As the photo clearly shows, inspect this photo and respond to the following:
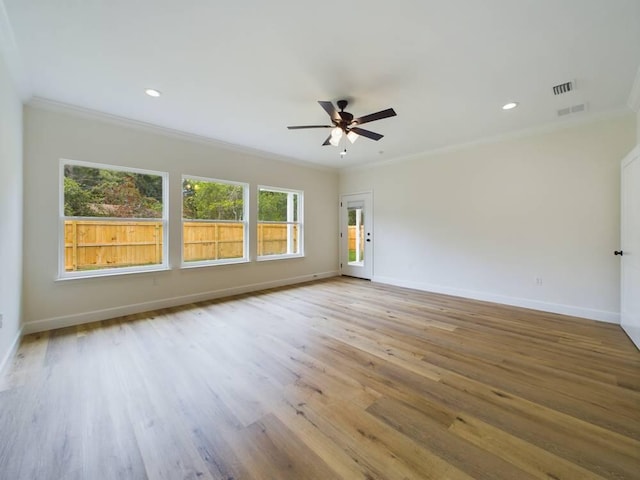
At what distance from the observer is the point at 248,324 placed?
11.2 feet

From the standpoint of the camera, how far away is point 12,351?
2592 mm

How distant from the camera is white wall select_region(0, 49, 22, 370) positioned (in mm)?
2312

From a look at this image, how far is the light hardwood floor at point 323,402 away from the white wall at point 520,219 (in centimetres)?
75

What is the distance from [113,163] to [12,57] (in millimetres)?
1442

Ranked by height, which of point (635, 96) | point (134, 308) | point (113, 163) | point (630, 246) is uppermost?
point (635, 96)

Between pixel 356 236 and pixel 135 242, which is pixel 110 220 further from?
pixel 356 236

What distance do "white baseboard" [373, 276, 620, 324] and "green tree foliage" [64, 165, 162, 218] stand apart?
478 centimetres

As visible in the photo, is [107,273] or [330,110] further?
[107,273]

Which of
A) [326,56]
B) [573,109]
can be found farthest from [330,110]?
[573,109]

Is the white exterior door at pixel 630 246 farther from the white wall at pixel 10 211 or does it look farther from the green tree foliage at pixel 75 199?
the green tree foliage at pixel 75 199

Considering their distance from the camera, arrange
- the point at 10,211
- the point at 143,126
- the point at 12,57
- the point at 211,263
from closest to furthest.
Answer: the point at 12,57
the point at 10,211
the point at 143,126
the point at 211,263

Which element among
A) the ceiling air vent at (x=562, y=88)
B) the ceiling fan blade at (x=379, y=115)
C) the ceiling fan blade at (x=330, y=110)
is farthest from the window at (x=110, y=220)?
the ceiling air vent at (x=562, y=88)

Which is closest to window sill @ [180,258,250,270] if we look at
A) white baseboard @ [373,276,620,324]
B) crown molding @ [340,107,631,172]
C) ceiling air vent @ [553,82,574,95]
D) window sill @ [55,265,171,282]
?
window sill @ [55,265,171,282]

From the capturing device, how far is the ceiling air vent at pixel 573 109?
126 inches
